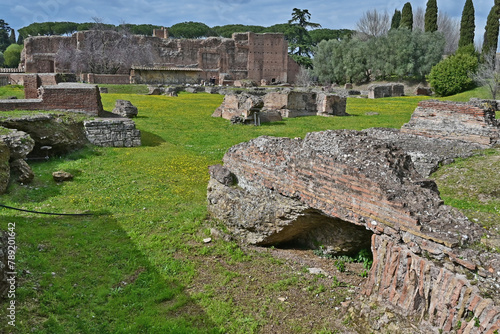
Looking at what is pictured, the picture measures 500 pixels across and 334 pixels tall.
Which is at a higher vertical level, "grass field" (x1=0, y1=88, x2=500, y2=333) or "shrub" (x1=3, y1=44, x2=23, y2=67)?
"shrub" (x1=3, y1=44, x2=23, y2=67)

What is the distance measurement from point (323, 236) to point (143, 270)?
2451 millimetres

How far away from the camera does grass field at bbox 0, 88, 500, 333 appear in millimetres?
4242

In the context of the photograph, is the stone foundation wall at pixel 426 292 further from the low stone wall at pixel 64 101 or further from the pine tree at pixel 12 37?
the pine tree at pixel 12 37

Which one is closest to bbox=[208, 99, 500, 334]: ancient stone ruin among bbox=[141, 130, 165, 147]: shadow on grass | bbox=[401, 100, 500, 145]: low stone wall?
bbox=[141, 130, 165, 147]: shadow on grass

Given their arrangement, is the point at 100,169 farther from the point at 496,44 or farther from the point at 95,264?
the point at 496,44

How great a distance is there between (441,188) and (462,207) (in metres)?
1.39

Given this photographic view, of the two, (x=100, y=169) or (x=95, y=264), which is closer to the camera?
(x=95, y=264)

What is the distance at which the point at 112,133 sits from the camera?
1288cm

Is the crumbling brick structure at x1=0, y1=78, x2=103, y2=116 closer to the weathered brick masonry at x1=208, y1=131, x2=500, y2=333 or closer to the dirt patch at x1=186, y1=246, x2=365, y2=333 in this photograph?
the weathered brick masonry at x1=208, y1=131, x2=500, y2=333

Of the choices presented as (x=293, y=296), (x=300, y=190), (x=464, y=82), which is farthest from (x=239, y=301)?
(x=464, y=82)

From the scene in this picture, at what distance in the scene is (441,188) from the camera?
355 inches

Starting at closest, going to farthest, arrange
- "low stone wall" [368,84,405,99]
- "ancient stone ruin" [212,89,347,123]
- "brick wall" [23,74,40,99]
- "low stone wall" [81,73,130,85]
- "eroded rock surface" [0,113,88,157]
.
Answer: "eroded rock surface" [0,113,88,157] < "brick wall" [23,74,40,99] < "ancient stone ruin" [212,89,347,123] < "low stone wall" [368,84,405,99] < "low stone wall" [81,73,130,85]

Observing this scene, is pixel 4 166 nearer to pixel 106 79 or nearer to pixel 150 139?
pixel 150 139

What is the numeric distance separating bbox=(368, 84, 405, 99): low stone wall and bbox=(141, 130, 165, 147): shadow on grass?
25.1 m
